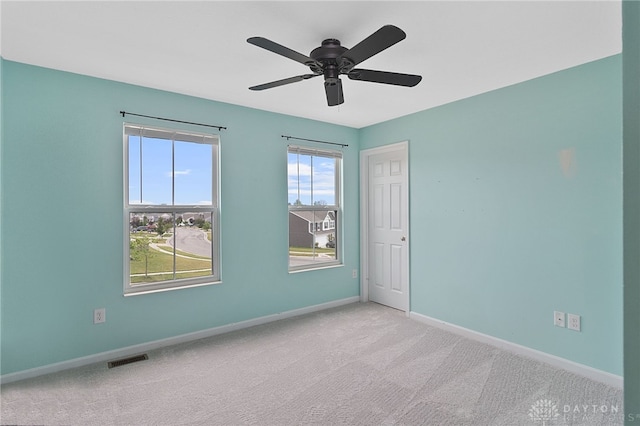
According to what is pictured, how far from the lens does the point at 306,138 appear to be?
4141mm

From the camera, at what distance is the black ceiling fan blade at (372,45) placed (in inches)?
63.4

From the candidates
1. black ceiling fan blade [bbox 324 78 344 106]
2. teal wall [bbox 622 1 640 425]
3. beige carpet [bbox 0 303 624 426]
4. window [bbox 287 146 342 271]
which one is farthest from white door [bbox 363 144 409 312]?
teal wall [bbox 622 1 640 425]

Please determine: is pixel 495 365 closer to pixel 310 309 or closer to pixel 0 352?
pixel 310 309

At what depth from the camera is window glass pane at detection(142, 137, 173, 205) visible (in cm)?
315

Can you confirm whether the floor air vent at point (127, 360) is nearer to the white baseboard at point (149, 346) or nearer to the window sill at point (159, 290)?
the white baseboard at point (149, 346)

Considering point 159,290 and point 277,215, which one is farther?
point 277,215

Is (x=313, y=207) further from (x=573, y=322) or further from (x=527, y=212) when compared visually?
(x=573, y=322)

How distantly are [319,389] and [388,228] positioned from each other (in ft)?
7.88

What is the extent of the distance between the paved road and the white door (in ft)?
7.22

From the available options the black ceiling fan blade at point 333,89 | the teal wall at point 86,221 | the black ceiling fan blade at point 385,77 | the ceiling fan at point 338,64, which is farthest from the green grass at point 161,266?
the black ceiling fan blade at point 385,77

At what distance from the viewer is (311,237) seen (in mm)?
4320

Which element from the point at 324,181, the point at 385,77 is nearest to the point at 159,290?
the point at 324,181

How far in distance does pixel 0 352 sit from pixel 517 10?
13.5ft

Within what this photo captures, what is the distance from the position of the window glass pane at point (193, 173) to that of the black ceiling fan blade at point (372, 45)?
1.92 meters
